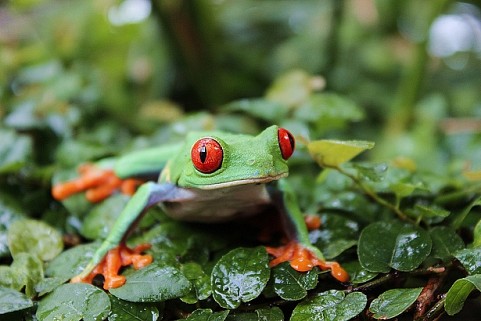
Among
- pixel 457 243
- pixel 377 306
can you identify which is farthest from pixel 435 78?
pixel 377 306

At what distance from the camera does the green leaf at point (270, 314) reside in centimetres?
109

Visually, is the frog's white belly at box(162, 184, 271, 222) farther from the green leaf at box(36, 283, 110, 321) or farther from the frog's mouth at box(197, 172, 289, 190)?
the green leaf at box(36, 283, 110, 321)

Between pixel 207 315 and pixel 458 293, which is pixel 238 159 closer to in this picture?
pixel 207 315

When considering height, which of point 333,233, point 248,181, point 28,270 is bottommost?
point 333,233

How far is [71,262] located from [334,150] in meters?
0.73

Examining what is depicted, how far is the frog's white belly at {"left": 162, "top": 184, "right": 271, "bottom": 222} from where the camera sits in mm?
1373

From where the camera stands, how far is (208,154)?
1.26 meters

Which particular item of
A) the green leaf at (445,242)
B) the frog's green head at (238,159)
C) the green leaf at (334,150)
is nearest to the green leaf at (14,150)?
the frog's green head at (238,159)

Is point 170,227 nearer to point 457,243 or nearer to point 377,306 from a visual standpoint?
point 377,306

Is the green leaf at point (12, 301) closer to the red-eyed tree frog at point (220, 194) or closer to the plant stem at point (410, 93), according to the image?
the red-eyed tree frog at point (220, 194)

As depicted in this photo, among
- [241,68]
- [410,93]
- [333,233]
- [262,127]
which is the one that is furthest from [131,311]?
[241,68]

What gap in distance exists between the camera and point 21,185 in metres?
1.70

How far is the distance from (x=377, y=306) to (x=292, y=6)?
8.47 feet

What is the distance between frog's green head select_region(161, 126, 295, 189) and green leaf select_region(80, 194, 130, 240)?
30 cm
